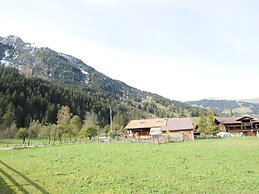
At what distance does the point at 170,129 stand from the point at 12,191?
75366 millimetres

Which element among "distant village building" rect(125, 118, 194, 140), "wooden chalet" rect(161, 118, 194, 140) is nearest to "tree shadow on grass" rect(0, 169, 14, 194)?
"distant village building" rect(125, 118, 194, 140)

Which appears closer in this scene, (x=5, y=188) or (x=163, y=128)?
(x=5, y=188)

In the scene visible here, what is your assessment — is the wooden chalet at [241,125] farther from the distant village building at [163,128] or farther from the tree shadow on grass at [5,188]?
the tree shadow on grass at [5,188]

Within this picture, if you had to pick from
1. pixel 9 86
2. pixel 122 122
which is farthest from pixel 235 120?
pixel 9 86

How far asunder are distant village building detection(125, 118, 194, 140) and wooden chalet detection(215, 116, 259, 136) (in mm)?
32062

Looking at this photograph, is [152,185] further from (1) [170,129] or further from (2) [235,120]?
(2) [235,120]

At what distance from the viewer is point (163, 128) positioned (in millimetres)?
90375

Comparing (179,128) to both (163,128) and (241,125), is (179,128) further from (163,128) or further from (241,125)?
(241,125)

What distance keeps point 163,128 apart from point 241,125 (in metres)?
45.7

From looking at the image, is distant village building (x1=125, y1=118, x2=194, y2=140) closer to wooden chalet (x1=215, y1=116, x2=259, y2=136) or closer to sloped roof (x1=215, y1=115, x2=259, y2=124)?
wooden chalet (x1=215, y1=116, x2=259, y2=136)

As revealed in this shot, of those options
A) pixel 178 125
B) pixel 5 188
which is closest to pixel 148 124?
pixel 178 125

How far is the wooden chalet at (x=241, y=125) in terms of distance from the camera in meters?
113

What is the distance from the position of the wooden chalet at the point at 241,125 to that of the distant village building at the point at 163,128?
32.1m

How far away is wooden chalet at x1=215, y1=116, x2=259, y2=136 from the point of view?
112662 mm
